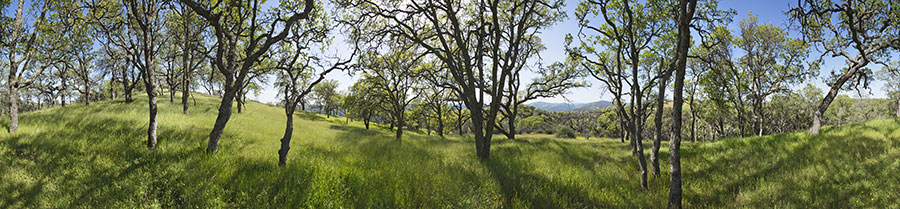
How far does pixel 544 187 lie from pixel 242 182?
638 centimetres

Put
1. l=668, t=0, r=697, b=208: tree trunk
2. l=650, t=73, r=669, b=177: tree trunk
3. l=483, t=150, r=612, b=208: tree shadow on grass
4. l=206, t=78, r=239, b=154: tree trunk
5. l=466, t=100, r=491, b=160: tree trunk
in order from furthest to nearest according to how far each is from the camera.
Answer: l=466, t=100, r=491, b=160: tree trunk, l=206, t=78, r=239, b=154: tree trunk, l=650, t=73, r=669, b=177: tree trunk, l=483, t=150, r=612, b=208: tree shadow on grass, l=668, t=0, r=697, b=208: tree trunk

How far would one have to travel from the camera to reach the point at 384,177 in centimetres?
668

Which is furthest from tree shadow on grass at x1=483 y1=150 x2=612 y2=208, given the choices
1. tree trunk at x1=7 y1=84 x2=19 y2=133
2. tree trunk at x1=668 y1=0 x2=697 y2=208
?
tree trunk at x1=7 y1=84 x2=19 y2=133

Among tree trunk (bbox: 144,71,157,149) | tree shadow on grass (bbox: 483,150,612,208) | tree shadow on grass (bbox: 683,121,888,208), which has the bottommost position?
tree shadow on grass (bbox: 483,150,612,208)

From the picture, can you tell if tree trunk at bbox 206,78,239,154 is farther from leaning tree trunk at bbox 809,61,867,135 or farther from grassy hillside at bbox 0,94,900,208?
leaning tree trunk at bbox 809,61,867,135

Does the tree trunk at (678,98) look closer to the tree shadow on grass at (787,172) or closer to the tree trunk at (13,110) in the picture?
the tree shadow on grass at (787,172)

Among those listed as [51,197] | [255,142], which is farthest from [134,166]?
[255,142]

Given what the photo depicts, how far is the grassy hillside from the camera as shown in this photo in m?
5.17

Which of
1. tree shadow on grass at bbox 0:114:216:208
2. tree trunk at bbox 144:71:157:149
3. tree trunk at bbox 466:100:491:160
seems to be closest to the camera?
tree shadow on grass at bbox 0:114:216:208

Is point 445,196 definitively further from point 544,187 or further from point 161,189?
point 161,189

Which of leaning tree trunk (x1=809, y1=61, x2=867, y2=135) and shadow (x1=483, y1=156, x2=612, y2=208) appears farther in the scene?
leaning tree trunk (x1=809, y1=61, x2=867, y2=135)

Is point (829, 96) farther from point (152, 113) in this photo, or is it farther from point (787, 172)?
point (152, 113)

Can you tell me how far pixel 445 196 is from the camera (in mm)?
5734

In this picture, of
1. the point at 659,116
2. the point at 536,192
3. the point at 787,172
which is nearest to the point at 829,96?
the point at 787,172
